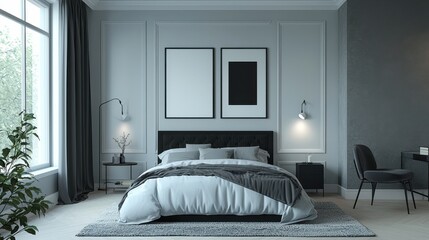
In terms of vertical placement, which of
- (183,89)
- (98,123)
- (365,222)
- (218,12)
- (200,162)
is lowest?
(365,222)

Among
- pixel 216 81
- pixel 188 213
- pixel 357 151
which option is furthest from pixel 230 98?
pixel 188 213

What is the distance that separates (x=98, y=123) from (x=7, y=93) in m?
2.25

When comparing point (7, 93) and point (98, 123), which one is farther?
point (98, 123)

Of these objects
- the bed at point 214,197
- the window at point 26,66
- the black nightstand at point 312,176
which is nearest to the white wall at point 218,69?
the black nightstand at point 312,176

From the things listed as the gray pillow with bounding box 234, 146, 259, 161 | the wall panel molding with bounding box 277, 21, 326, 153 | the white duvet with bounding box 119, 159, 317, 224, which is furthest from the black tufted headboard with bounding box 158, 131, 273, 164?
the white duvet with bounding box 119, 159, 317, 224

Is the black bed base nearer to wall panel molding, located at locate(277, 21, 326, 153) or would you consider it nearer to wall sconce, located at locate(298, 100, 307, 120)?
wall panel molding, located at locate(277, 21, 326, 153)

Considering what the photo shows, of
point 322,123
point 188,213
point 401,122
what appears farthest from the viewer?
point 322,123

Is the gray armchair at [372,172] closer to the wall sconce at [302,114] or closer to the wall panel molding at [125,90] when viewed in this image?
the wall sconce at [302,114]

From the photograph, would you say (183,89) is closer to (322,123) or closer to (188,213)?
(322,123)

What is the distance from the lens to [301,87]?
7242 millimetres

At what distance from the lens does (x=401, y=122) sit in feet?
21.7

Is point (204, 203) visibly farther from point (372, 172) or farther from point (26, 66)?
point (26, 66)

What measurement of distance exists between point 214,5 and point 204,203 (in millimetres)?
3579

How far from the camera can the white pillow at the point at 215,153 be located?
646 cm
